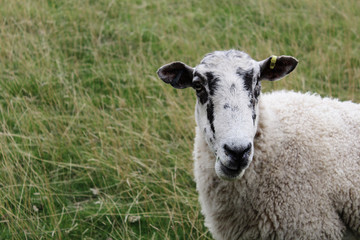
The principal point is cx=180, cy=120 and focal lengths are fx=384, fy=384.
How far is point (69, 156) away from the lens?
3.87m

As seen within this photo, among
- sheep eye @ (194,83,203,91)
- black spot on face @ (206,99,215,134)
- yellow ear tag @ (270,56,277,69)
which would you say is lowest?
black spot on face @ (206,99,215,134)

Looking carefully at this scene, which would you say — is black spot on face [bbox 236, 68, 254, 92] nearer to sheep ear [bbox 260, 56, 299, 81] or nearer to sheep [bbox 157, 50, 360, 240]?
sheep [bbox 157, 50, 360, 240]

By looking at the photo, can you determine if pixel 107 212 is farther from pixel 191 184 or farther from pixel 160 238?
pixel 191 184

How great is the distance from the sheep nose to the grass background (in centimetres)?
119

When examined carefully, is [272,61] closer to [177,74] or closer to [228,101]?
[228,101]

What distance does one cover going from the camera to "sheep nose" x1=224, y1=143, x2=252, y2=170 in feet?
7.13

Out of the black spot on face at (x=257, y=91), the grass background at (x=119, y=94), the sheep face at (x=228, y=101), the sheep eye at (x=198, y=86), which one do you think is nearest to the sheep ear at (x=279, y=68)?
the sheep face at (x=228, y=101)

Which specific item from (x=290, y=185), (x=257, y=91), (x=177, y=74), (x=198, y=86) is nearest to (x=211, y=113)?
(x=198, y=86)

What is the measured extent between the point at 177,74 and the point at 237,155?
2.96 ft

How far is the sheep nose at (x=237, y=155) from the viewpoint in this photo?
217 centimetres

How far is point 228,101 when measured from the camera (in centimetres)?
238

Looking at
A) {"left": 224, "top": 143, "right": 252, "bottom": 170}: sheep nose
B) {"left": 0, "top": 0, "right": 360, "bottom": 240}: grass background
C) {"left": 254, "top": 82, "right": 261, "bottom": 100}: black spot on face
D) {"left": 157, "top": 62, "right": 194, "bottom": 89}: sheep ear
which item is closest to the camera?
{"left": 224, "top": 143, "right": 252, "bottom": 170}: sheep nose

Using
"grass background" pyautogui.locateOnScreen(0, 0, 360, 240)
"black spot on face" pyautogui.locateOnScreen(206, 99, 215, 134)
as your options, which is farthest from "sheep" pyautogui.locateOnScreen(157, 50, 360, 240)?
"grass background" pyautogui.locateOnScreen(0, 0, 360, 240)

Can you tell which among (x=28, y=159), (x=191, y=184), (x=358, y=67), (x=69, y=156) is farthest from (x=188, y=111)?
(x=358, y=67)
